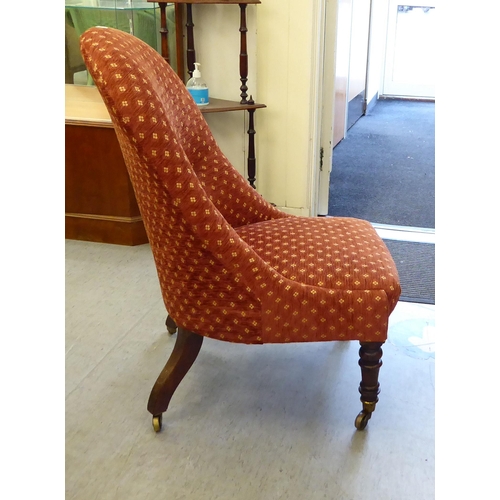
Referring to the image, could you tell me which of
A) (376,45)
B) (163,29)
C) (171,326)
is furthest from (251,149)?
(376,45)

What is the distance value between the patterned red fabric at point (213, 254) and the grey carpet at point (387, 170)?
1534mm

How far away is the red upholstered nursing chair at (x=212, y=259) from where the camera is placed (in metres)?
1.33

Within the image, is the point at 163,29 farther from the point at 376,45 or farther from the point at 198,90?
the point at 376,45

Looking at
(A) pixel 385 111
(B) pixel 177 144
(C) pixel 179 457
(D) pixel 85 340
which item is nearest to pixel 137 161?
(B) pixel 177 144

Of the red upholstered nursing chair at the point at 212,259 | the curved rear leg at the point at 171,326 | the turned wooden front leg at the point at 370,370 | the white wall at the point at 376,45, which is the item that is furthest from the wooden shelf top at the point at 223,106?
the white wall at the point at 376,45

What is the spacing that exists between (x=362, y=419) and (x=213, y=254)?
2.04 feet

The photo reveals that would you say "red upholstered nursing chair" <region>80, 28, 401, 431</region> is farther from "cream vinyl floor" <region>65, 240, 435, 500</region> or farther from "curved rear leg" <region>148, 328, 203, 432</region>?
"cream vinyl floor" <region>65, 240, 435, 500</region>

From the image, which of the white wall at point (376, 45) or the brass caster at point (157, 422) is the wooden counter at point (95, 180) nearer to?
the brass caster at point (157, 422)

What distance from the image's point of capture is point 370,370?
1.60 m

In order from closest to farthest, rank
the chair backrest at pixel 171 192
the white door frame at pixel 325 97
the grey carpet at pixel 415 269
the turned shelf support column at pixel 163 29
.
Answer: the chair backrest at pixel 171 192 < the grey carpet at pixel 415 269 < the turned shelf support column at pixel 163 29 < the white door frame at pixel 325 97

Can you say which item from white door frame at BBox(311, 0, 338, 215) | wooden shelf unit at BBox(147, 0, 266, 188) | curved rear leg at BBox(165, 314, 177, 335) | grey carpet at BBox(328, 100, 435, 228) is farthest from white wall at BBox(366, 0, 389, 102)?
curved rear leg at BBox(165, 314, 177, 335)

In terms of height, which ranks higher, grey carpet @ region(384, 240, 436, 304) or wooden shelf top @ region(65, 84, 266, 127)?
wooden shelf top @ region(65, 84, 266, 127)

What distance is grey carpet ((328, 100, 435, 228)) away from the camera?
10.6ft

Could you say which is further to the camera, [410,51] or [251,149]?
[410,51]
